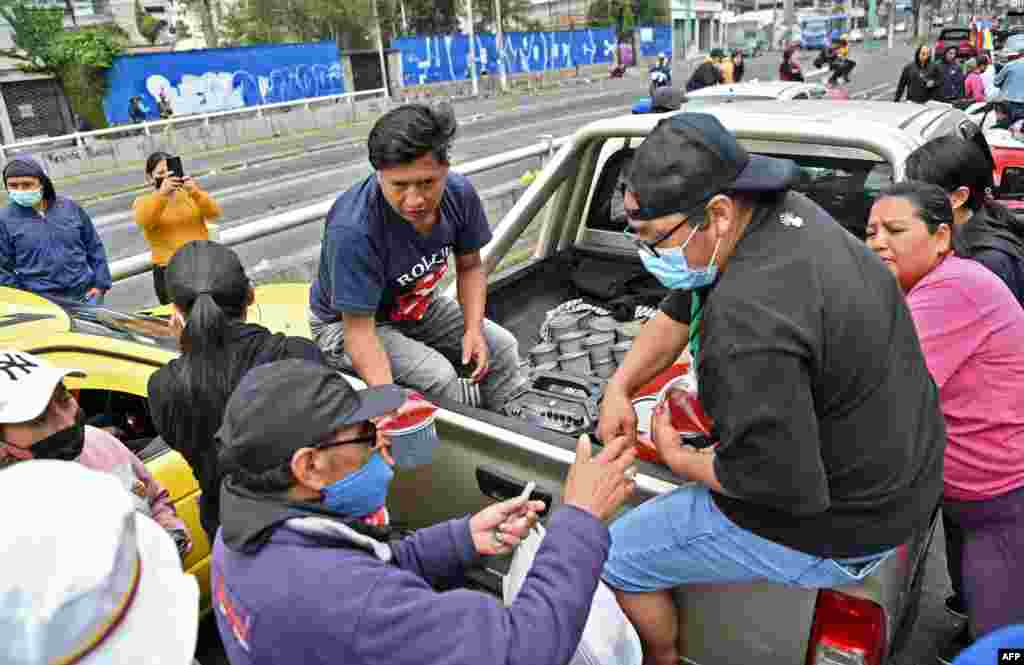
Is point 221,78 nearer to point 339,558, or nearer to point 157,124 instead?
point 157,124

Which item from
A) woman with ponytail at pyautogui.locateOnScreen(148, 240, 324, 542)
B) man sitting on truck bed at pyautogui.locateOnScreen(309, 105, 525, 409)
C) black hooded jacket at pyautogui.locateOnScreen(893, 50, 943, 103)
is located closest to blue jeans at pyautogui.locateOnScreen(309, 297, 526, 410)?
man sitting on truck bed at pyautogui.locateOnScreen(309, 105, 525, 409)

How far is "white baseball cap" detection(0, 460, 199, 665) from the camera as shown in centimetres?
104

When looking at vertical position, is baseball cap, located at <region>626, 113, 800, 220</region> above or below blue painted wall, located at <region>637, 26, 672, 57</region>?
below

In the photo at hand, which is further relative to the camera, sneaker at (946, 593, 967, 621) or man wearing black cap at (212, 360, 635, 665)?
sneaker at (946, 593, 967, 621)

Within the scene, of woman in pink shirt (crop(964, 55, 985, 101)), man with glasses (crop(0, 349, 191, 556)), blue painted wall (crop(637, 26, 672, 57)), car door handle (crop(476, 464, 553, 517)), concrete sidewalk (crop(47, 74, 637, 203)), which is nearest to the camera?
car door handle (crop(476, 464, 553, 517))

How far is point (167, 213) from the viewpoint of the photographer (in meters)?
5.51

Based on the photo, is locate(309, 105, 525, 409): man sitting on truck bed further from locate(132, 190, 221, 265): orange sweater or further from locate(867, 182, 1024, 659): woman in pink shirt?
locate(132, 190, 221, 265): orange sweater

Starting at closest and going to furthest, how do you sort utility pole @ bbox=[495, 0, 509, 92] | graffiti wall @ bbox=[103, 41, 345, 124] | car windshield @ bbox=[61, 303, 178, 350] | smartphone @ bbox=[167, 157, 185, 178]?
1. car windshield @ bbox=[61, 303, 178, 350]
2. smartphone @ bbox=[167, 157, 185, 178]
3. graffiti wall @ bbox=[103, 41, 345, 124]
4. utility pole @ bbox=[495, 0, 509, 92]

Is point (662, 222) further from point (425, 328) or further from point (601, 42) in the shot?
point (601, 42)

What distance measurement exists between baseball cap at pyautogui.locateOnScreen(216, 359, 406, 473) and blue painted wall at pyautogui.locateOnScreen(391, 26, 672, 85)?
1511 inches

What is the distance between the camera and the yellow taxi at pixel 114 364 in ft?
9.61

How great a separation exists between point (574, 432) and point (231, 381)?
1.18m

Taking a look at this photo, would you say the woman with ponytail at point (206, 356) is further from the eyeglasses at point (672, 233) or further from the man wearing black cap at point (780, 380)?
the man wearing black cap at point (780, 380)

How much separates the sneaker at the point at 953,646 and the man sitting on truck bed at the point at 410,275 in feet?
6.41
